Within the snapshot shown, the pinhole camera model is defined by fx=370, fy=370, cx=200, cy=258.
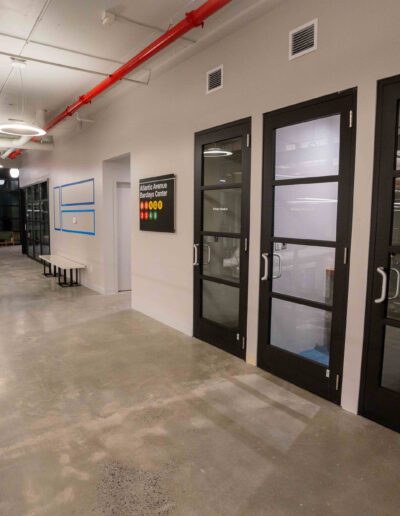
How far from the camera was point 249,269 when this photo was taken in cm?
378

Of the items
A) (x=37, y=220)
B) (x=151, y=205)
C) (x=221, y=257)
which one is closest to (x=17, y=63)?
(x=151, y=205)

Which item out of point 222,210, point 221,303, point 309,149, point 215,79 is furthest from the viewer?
point 221,303

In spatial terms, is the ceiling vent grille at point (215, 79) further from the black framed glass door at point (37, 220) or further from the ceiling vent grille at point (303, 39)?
the black framed glass door at point (37, 220)

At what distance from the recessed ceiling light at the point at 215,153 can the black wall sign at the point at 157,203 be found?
67 centimetres

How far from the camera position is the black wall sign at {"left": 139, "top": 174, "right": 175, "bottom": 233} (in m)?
4.87

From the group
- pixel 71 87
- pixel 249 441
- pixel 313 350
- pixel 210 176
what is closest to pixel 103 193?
pixel 71 87

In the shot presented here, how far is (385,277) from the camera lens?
2613mm

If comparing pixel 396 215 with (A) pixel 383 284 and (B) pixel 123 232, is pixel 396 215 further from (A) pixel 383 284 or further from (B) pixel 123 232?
(B) pixel 123 232

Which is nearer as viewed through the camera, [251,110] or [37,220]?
[251,110]

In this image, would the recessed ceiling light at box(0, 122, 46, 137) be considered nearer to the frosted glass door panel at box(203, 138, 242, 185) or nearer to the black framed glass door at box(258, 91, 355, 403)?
the frosted glass door panel at box(203, 138, 242, 185)

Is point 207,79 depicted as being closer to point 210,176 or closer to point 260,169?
point 210,176

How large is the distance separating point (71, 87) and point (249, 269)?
4435mm

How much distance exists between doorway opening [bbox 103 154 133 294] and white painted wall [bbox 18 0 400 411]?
0.20 meters

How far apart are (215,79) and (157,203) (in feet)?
5.89
